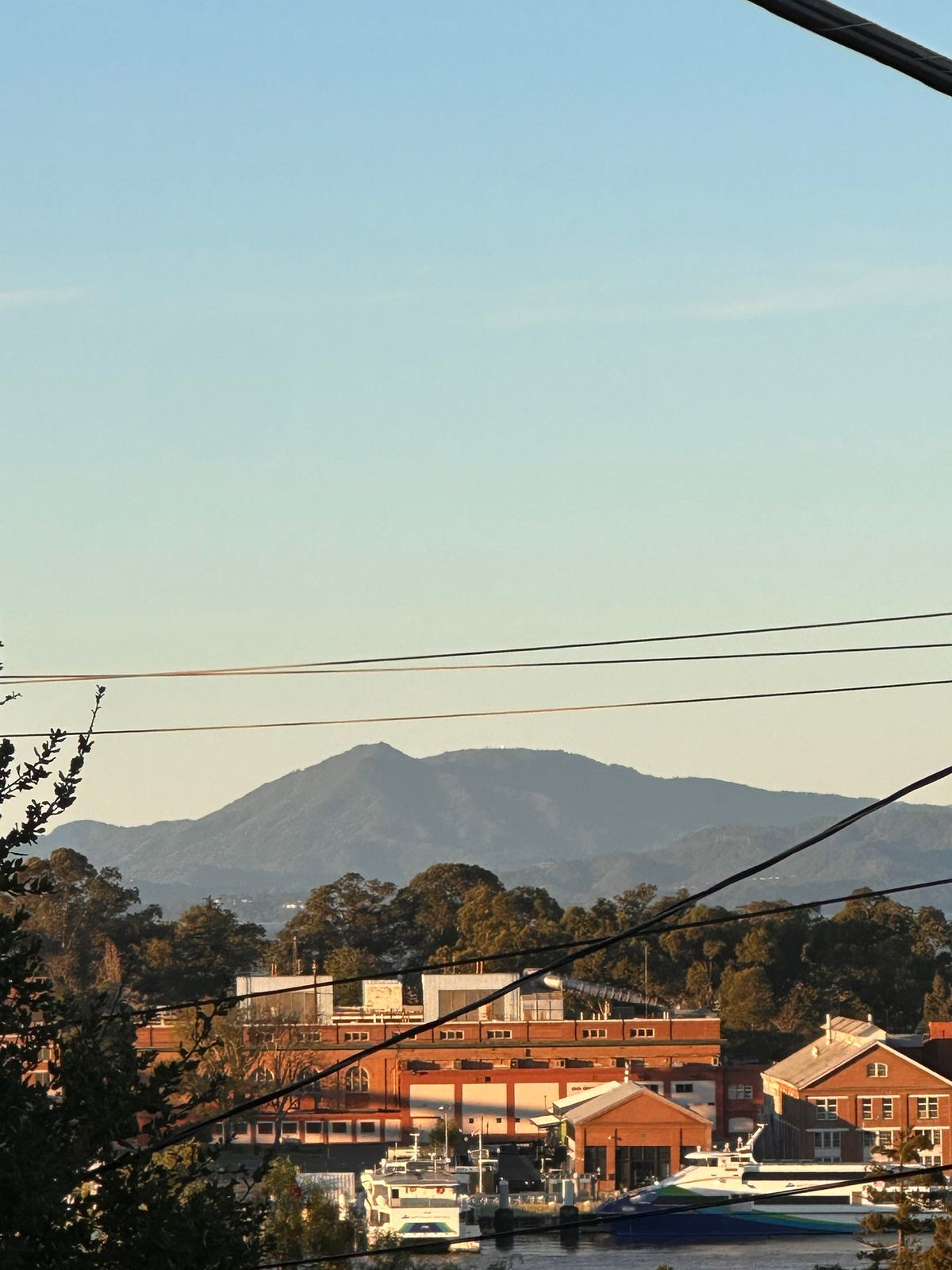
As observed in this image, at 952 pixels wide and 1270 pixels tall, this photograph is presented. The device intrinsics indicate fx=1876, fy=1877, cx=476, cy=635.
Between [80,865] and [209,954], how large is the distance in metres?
12.0

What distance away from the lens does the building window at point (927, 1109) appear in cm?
5553

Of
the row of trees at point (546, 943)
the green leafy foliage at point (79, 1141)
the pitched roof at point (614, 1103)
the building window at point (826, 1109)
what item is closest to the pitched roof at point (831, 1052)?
the building window at point (826, 1109)

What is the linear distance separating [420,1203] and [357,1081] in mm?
10766

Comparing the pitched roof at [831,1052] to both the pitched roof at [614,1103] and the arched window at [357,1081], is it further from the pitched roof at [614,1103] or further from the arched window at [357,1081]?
the arched window at [357,1081]

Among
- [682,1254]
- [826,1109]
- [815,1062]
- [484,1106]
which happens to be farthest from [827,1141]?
[484,1106]

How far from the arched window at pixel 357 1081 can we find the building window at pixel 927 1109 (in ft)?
55.1

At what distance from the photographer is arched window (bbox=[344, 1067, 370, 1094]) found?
58.8 meters

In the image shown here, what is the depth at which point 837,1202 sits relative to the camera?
5425 cm

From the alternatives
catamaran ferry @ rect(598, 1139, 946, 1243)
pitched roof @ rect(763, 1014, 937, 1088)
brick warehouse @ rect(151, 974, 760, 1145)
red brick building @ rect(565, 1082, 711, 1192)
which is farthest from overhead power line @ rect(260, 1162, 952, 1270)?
brick warehouse @ rect(151, 974, 760, 1145)

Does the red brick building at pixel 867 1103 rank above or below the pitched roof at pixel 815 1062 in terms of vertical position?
below

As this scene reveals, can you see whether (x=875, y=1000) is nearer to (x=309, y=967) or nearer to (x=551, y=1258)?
(x=309, y=967)

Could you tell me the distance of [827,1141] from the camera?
55562 mm

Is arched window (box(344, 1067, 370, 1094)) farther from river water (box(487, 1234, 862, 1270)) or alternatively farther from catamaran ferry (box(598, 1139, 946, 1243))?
catamaran ferry (box(598, 1139, 946, 1243))

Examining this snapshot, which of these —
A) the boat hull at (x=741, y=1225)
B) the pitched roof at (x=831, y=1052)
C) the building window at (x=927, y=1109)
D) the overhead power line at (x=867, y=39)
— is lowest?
the boat hull at (x=741, y=1225)
